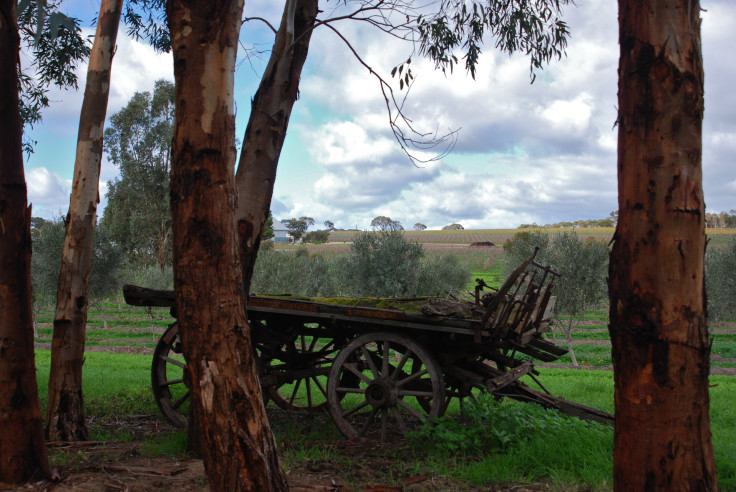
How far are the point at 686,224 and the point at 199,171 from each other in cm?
234

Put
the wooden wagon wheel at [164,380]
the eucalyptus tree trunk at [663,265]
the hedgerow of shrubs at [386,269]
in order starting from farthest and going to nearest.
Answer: the hedgerow of shrubs at [386,269]
the wooden wagon wheel at [164,380]
the eucalyptus tree trunk at [663,265]

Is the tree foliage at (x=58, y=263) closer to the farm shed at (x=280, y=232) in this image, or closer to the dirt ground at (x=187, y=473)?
the dirt ground at (x=187, y=473)

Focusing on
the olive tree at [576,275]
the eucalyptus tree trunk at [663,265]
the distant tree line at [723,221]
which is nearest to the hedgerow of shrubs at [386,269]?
the olive tree at [576,275]

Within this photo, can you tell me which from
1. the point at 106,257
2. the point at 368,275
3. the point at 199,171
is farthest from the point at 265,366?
the point at 106,257

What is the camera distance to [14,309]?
156 inches

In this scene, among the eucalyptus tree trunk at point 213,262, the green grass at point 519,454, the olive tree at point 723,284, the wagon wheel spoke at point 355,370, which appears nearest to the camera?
the eucalyptus tree trunk at point 213,262

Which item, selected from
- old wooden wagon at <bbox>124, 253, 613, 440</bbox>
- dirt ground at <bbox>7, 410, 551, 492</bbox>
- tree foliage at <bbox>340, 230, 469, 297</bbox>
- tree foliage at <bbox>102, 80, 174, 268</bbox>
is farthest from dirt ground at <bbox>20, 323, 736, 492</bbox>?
tree foliage at <bbox>102, 80, 174, 268</bbox>

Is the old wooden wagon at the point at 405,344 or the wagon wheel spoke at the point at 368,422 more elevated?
the old wooden wagon at the point at 405,344

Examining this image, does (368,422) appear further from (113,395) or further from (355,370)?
(113,395)

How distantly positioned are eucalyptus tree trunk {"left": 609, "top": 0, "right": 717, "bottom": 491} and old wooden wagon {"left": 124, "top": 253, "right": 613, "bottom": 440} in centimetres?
280

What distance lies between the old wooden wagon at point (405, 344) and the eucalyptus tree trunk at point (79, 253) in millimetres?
801

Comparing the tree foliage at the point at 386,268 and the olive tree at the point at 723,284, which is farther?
the olive tree at the point at 723,284

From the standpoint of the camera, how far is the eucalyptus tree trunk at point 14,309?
3.88 meters

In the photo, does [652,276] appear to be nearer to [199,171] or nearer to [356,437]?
[199,171]
